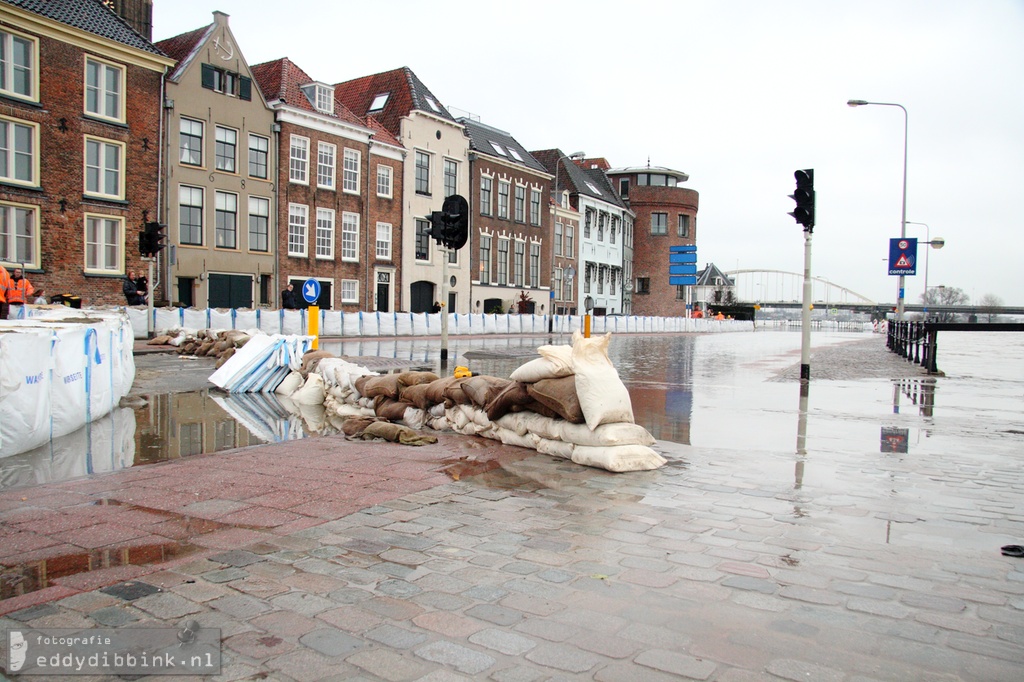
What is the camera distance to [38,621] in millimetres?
2969

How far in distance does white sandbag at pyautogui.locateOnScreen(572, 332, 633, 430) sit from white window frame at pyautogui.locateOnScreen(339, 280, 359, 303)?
3046 centimetres

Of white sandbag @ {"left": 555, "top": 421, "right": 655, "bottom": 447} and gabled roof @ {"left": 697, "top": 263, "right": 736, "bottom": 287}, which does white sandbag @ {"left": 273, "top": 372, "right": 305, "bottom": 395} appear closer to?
white sandbag @ {"left": 555, "top": 421, "right": 655, "bottom": 447}

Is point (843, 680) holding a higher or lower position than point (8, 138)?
lower

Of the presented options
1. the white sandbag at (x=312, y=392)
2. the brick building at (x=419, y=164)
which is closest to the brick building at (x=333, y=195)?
the brick building at (x=419, y=164)

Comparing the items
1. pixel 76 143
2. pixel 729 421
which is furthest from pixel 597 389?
pixel 76 143

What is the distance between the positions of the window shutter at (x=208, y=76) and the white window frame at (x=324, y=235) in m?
6.91

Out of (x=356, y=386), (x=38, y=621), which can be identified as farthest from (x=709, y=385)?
(x=38, y=621)

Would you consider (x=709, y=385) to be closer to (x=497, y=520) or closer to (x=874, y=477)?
(x=874, y=477)

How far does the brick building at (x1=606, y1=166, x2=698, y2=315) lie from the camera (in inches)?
2657

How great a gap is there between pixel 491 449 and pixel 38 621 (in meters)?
4.33

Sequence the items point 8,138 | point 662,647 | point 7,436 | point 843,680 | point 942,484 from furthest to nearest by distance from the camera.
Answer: point 8,138 → point 7,436 → point 942,484 → point 662,647 → point 843,680

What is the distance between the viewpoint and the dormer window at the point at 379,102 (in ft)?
135

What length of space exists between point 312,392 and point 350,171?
27.8 meters

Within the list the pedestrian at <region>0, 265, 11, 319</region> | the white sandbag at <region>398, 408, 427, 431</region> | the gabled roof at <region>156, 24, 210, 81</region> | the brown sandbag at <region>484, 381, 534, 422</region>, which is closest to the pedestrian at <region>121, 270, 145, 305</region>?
the pedestrian at <region>0, 265, 11, 319</region>
